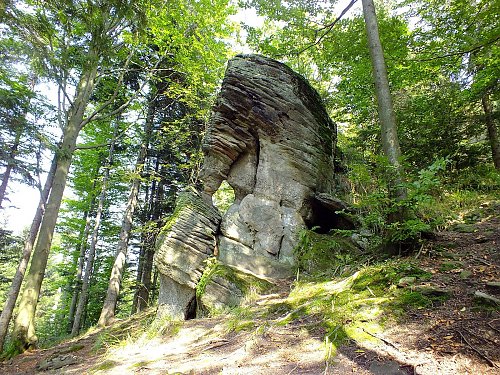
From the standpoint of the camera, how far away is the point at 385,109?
5.67 metres

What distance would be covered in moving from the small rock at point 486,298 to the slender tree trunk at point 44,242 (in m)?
10.2

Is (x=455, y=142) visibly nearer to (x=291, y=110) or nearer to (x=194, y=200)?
(x=291, y=110)

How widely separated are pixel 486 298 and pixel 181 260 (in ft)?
20.9

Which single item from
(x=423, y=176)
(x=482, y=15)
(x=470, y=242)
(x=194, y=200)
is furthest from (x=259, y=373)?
(x=482, y=15)

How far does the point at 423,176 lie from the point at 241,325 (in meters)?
3.80

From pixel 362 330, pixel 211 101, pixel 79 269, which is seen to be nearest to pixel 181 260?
pixel 362 330

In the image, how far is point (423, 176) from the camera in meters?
4.42

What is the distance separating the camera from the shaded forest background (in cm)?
671

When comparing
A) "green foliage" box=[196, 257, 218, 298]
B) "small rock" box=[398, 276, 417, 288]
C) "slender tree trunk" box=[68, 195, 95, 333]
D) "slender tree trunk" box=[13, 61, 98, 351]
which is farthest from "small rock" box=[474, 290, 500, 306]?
"slender tree trunk" box=[68, 195, 95, 333]

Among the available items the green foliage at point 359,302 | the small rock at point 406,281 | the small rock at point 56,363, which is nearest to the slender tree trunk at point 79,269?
the small rock at point 56,363

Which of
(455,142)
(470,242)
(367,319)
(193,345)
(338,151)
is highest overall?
(338,151)

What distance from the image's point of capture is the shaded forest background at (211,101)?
6711 mm

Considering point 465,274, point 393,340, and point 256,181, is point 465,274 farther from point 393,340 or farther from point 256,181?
point 256,181

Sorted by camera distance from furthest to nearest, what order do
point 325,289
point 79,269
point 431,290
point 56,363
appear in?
point 79,269, point 56,363, point 325,289, point 431,290
